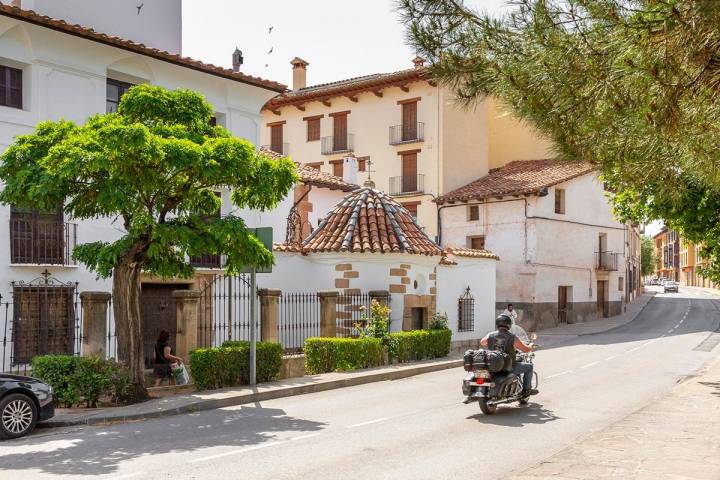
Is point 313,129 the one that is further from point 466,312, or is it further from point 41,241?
point 41,241

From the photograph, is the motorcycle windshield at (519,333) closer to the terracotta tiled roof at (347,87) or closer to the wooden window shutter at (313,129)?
the terracotta tiled roof at (347,87)

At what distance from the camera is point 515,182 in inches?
1439

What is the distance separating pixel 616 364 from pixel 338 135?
78.4 feet

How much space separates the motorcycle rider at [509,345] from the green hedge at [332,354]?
6253mm

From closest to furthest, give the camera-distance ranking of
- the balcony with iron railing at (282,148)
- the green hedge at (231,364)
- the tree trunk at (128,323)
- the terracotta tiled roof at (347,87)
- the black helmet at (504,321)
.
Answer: the black helmet at (504,321) < the tree trunk at (128,323) < the green hedge at (231,364) < the terracotta tiled roof at (347,87) < the balcony with iron railing at (282,148)

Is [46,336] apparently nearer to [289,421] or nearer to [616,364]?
[289,421]

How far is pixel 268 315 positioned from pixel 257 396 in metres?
3.40

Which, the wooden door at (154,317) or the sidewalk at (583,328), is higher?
the wooden door at (154,317)

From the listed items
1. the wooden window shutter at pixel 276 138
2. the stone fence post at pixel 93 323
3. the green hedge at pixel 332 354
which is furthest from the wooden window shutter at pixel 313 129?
the stone fence post at pixel 93 323

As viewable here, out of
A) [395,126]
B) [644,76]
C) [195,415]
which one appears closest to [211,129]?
[195,415]

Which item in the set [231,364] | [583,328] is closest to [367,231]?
[231,364]

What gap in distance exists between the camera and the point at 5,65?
16.8 metres

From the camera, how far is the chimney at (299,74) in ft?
147

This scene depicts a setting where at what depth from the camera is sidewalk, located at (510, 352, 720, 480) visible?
7.71 metres
